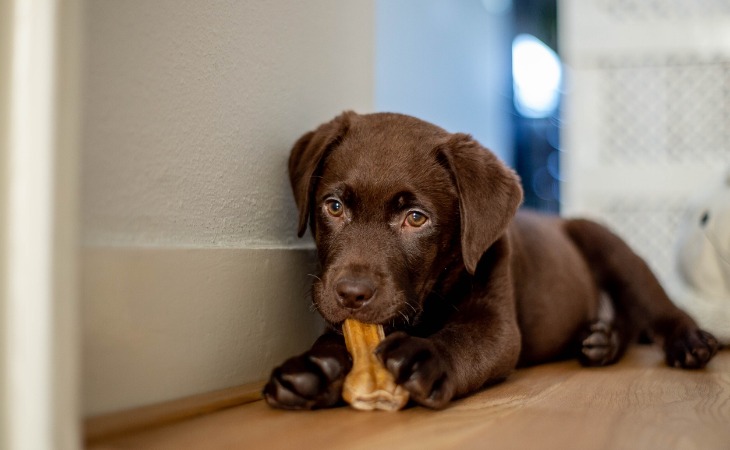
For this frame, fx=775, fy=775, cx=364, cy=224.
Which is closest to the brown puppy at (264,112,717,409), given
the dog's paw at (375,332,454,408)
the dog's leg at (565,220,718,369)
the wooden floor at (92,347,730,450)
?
the dog's paw at (375,332,454,408)

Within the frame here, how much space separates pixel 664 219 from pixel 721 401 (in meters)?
3.15

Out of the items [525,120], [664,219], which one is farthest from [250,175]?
[525,120]

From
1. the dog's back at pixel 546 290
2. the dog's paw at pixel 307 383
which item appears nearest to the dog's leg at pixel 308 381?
the dog's paw at pixel 307 383

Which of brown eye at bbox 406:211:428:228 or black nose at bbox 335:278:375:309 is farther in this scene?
brown eye at bbox 406:211:428:228

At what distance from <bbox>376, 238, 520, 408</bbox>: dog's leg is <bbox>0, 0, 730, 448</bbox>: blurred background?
1.88 feet

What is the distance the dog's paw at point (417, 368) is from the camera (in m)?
2.03

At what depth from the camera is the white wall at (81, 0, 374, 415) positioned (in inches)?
69.9

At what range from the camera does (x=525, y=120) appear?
8359 millimetres

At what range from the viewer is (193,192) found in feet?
7.32

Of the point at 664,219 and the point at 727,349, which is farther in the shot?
the point at 664,219

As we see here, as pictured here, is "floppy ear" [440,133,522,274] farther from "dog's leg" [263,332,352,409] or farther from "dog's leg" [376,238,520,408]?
"dog's leg" [263,332,352,409]

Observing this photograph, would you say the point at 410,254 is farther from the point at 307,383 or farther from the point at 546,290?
the point at 546,290

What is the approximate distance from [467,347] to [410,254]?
33 centimetres

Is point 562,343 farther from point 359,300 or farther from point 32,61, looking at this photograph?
point 32,61
